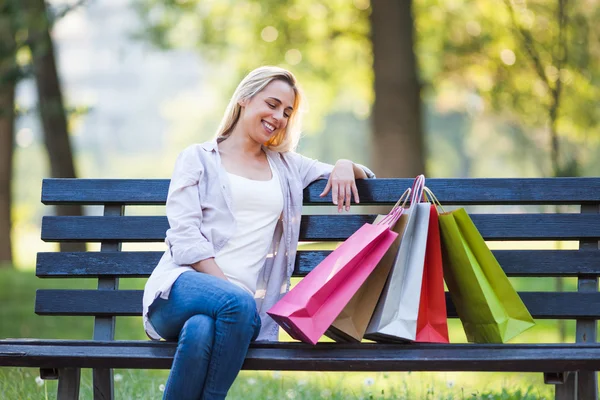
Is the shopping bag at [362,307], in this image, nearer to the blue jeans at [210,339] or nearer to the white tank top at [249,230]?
the blue jeans at [210,339]

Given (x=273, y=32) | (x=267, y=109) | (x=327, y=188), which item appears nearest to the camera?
(x=267, y=109)

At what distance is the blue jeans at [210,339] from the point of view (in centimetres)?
306

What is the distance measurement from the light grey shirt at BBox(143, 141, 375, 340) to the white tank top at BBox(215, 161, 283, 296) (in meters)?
0.04

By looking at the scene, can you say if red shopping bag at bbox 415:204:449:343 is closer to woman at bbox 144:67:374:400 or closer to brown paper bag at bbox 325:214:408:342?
brown paper bag at bbox 325:214:408:342

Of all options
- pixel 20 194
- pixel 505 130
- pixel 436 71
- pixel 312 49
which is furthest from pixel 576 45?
pixel 20 194

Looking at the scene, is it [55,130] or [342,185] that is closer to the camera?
[342,185]

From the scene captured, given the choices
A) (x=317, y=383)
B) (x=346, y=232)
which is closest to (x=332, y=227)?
(x=346, y=232)

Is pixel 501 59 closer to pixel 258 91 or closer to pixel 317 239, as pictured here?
pixel 317 239

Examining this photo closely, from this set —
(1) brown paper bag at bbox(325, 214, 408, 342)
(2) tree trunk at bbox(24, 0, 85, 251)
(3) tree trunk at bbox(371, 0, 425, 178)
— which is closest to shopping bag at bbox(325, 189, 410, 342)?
(1) brown paper bag at bbox(325, 214, 408, 342)

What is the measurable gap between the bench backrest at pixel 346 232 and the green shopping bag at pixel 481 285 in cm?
40

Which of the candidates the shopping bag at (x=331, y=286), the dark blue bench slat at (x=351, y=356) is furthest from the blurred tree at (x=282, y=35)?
the dark blue bench slat at (x=351, y=356)

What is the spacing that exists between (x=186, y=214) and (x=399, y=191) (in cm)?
101

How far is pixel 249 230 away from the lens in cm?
356

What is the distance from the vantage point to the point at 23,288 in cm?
1008
